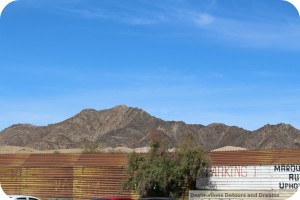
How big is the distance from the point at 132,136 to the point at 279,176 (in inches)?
3547

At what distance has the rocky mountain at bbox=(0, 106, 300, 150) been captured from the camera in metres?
121

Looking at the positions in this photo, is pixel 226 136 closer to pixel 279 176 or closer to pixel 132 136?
pixel 132 136

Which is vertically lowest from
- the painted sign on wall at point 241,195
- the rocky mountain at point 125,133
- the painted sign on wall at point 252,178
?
the painted sign on wall at point 241,195

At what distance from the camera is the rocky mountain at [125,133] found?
121 meters

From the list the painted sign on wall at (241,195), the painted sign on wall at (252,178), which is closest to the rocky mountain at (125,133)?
the painted sign on wall at (252,178)

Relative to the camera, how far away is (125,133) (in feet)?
424

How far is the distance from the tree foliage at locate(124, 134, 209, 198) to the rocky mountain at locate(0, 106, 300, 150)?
74090mm

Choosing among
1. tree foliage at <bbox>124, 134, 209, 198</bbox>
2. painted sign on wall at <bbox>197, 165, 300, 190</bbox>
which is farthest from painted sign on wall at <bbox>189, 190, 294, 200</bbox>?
tree foliage at <bbox>124, 134, 209, 198</bbox>

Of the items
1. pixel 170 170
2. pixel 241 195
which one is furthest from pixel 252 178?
pixel 241 195

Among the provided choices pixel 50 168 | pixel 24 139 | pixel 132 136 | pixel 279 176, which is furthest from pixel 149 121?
pixel 279 176

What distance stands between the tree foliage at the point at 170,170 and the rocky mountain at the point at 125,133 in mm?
74090

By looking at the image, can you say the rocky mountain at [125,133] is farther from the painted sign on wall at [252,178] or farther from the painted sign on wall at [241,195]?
the painted sign on wall at [241,195]

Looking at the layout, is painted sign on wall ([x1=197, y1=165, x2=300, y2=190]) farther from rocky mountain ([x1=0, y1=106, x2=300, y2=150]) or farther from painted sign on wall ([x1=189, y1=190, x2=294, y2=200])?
rocky mountain ([x1=0, y1=106, x2=300, y2=150])

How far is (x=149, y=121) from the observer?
136 meters
